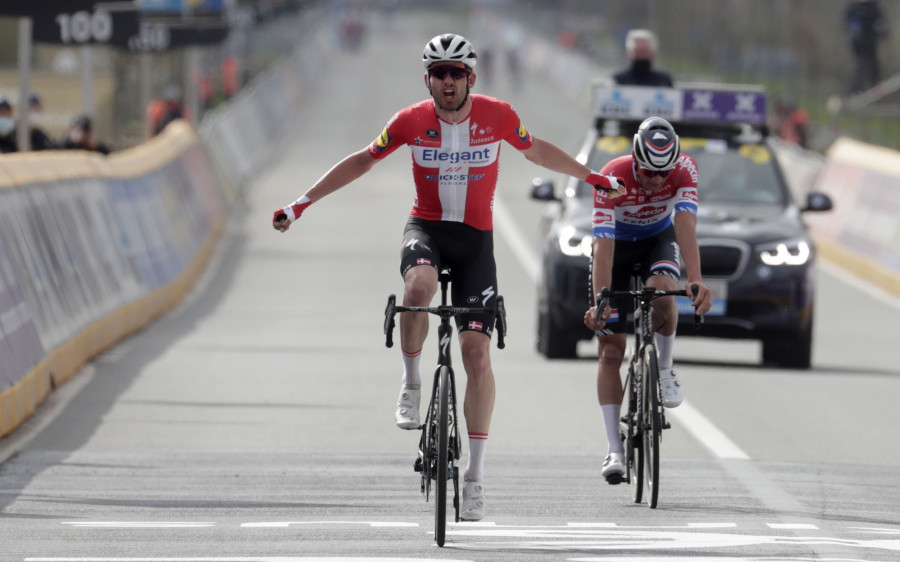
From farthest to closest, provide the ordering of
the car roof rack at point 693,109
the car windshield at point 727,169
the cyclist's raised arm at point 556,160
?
the car roof rack at point 693,109 < the car windshield at point 727,169 < the cyclist's raised arm at point 556,160

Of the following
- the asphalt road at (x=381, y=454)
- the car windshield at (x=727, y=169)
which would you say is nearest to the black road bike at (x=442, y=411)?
the asphalt road at (x=381, y=454)

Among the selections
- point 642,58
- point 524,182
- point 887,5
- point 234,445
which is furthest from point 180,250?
point 887,5

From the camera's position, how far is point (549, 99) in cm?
7594

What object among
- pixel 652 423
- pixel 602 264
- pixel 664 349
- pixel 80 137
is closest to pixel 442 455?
pixel 652 423

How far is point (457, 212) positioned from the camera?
28.7 ft

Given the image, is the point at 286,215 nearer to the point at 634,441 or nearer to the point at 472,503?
the point at 472,503

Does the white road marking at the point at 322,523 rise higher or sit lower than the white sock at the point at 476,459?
lower

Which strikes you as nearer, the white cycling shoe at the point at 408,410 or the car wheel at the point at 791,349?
the white cycling shoe at the point at 408,410

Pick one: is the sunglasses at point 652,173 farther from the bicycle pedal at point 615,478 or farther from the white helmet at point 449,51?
the white helmet at point 449,51

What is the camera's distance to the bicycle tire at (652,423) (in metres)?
9.21

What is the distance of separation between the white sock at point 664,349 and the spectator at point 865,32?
2344cm

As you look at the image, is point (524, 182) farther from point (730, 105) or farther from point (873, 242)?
point (730, 105)

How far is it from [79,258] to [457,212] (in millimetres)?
7590

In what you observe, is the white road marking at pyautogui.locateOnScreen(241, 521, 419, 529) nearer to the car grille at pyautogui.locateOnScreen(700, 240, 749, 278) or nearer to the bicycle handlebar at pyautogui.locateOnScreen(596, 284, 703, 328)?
the bicycle handlebar at pyautogui.locateOnScreen(596, 284, 703, 328)
